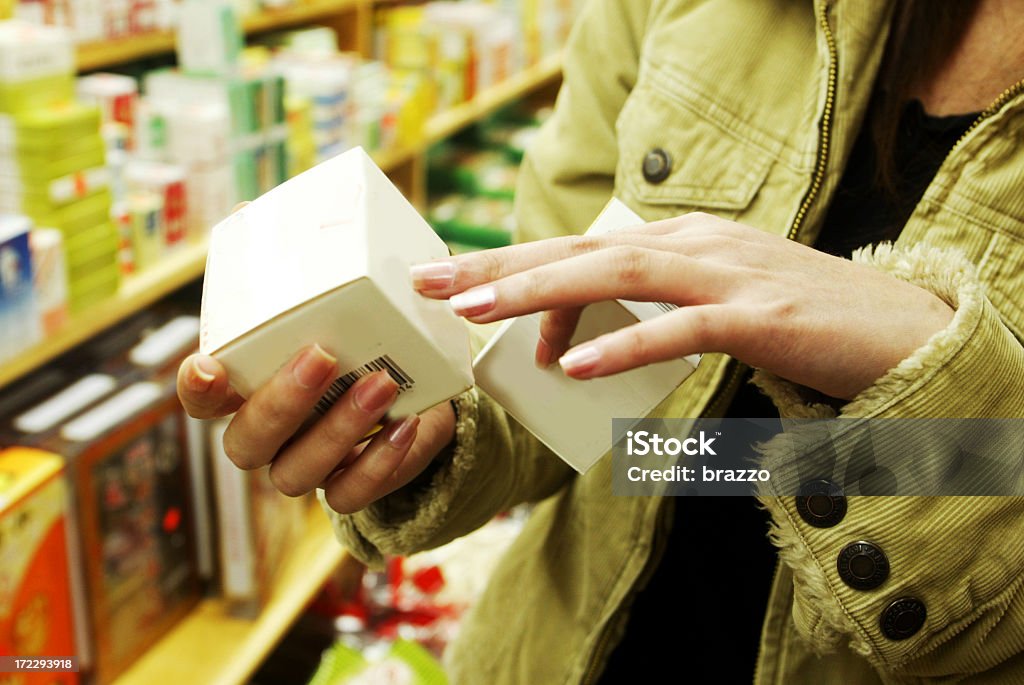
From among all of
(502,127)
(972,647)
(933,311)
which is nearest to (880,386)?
(933,311)

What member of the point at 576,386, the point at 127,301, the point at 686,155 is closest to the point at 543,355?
the point at 576,386

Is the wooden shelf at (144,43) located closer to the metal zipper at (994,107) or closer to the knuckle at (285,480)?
the knuckle at (285,480)

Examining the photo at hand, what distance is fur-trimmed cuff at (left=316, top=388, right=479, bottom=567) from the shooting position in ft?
2.37

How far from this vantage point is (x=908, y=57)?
766mm

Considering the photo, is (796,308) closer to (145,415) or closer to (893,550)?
(893,550)

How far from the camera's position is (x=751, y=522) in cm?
83

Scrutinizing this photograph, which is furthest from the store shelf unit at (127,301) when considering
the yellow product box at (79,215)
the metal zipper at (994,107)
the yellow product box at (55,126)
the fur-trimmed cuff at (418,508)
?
the metal zipper at (994,107)

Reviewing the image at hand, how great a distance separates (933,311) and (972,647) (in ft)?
0.74

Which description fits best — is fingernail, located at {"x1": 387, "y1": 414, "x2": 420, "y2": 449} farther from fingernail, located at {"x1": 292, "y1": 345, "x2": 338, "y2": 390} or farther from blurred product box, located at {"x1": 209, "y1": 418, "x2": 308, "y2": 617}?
blurred product box, located at {"x1": 209, "y1": 418, "x2": 308, "y2": 617}

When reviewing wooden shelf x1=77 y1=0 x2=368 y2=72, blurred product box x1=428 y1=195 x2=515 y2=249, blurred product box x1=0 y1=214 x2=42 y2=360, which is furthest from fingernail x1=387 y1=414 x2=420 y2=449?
blurred product box x1=428 y1=195 x2=515 y2=249

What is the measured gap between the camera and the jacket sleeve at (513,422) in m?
0.74

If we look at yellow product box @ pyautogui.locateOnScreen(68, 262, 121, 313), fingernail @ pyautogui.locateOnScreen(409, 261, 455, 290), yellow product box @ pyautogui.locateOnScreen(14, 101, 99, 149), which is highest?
fingernail @ pyautogui.locateOnScreen(409, 261, 455, 290)

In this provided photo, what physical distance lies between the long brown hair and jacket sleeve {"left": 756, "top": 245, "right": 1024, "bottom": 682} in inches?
6.6

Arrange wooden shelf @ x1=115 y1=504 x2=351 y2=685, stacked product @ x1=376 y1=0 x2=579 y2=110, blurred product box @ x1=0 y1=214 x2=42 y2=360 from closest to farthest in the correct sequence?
blurred product box @ x1=0 y1=214 x2=42 y2=360
wooden shelf @ x1=115 y1=504 x2=351 y2=685
stacked product @ x1=376 y1=0 x2=579 y2=110
